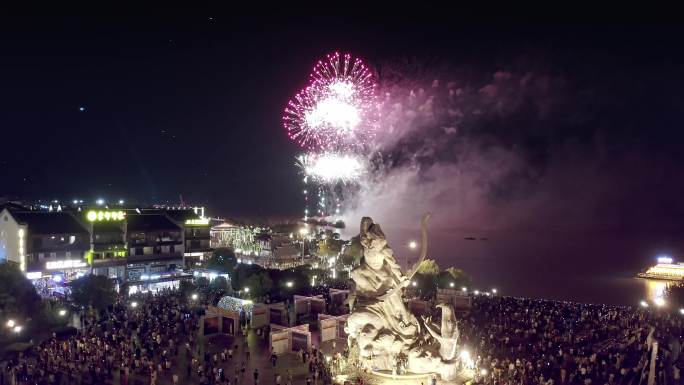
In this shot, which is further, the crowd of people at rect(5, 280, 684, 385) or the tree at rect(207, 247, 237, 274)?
the tree at rect(207, 247, 237, 274)

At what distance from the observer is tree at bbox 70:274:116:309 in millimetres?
32031

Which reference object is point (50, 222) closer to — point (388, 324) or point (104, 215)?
point (104, 215)

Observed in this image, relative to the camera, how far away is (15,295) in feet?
94.6

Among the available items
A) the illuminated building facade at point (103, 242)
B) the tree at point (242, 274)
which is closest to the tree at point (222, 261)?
the illuminated building facade at point (103, 242)

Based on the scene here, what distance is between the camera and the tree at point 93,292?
105 ft

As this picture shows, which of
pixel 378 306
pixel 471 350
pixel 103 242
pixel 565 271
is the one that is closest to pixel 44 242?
pixel 103 242

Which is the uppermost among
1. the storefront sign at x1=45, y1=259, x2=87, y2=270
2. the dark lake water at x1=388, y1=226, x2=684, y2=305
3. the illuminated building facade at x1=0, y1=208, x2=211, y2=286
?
the illuminated building facade at x1=0, y1=208, x2=211, y2=286

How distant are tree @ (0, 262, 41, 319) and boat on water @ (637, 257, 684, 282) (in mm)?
68611

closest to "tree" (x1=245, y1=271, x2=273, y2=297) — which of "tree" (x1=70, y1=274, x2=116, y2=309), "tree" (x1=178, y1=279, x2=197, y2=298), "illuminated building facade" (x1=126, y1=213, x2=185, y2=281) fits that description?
"tree" (x1=178, y1=279, x2=197, y2=298)

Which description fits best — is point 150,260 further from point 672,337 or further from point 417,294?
point 672,337

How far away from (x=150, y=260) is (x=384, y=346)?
3422 centimetres

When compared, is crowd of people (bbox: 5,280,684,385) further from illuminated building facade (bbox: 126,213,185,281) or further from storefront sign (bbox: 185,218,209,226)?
storefront sign (bbox: 185,218,209,226)

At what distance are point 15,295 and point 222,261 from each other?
18.5 meters

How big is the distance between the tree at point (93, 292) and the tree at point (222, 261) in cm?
1286
